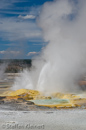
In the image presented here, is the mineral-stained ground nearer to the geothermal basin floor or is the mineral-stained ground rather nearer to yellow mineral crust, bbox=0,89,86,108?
yellow mineral crust, bbox=0,89,86,108

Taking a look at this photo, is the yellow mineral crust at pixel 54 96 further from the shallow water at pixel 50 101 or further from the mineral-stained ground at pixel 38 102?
the shallow water at pixel 50 101

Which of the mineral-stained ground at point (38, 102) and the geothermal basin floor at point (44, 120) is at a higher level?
the mineral-stained ground at point (38, 102)

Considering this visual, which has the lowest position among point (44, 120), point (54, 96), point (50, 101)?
point (44, 120)

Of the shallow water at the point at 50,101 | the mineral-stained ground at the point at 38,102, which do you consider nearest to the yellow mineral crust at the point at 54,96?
the mineral-stained ground at the point at 38,102

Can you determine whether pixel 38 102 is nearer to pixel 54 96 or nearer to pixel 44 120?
pixel 54 96

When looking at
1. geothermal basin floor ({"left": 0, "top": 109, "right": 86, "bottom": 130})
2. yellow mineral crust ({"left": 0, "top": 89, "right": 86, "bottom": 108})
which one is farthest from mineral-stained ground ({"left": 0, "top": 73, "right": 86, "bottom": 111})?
geothermal basin floor ({"left": 0, "top": 109, "right": 86, "bottom": 130})

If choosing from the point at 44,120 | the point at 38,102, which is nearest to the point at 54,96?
the point at 38,102

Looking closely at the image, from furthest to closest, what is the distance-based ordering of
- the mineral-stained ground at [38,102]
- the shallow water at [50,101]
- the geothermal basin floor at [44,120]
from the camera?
the shallow water at [50,101] < the mineral-stained ground at [38,102] < the geothermal basin floor at [44,120]

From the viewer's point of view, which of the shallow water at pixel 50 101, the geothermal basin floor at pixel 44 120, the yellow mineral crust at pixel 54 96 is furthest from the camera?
the shallow water at pixel 50 101

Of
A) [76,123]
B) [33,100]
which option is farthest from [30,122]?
[33,100]

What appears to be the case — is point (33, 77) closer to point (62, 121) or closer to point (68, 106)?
point (68, 106)
